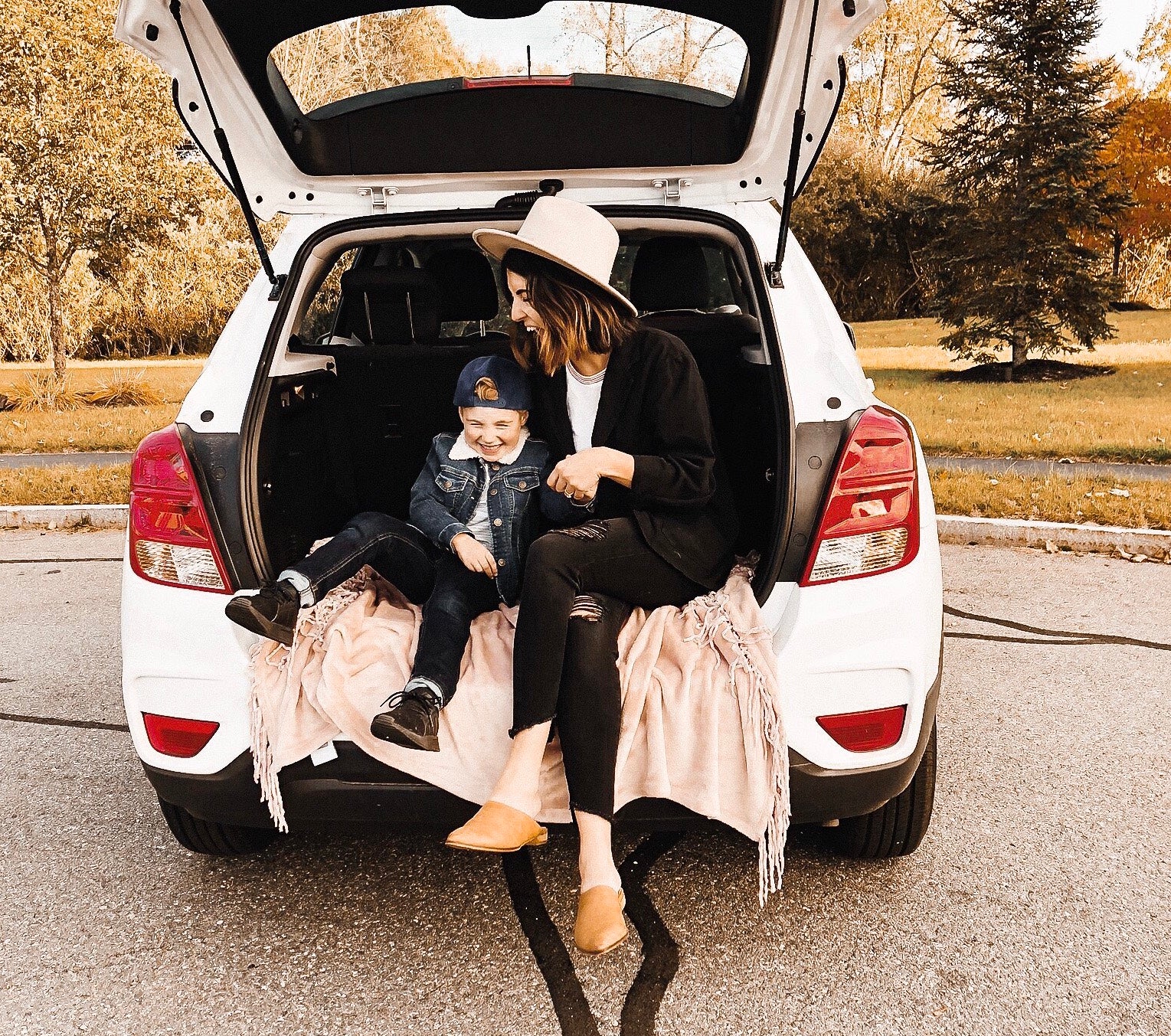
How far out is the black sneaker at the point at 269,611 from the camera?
2324 mm

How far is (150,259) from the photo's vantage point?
16.3m

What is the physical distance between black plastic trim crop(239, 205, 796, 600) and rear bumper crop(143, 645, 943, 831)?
442 mm

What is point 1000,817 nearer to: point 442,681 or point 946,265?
point 442,681

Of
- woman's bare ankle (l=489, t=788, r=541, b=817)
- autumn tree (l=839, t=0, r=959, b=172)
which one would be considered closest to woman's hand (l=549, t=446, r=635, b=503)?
woman's bare ankle (l=489, t=788, r=541, b=817)

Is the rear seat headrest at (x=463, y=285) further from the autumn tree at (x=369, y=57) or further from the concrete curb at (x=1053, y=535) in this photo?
the concrete curb at (x=1053, y=535)

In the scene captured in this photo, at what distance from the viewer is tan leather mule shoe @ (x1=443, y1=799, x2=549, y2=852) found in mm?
2211

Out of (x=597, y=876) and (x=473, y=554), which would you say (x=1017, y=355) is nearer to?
(x=473, y=554)

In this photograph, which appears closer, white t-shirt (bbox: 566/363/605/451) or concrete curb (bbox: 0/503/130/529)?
white t-shirt (bbox: 566/363/605/451)

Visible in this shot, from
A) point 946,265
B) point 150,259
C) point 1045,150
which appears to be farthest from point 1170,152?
point 150,259

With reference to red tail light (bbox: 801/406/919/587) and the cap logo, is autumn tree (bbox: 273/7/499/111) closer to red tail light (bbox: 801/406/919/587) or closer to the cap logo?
the cap logo

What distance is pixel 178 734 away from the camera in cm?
238

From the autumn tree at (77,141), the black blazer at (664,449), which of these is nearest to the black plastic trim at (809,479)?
the black blazer at (664,449)

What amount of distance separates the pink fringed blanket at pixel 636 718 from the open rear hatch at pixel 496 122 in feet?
4.50

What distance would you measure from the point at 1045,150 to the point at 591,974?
16.6m
